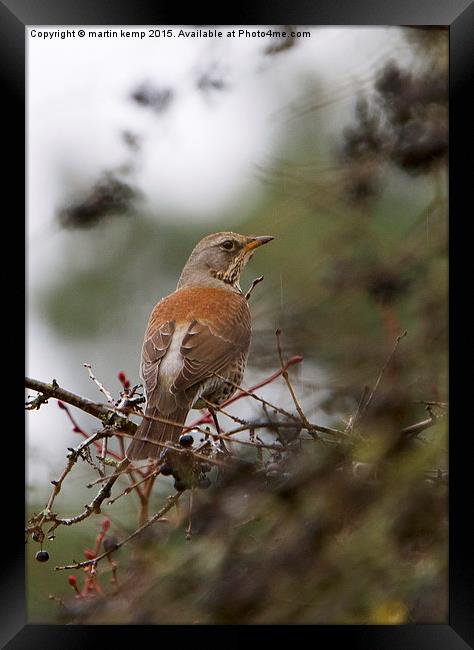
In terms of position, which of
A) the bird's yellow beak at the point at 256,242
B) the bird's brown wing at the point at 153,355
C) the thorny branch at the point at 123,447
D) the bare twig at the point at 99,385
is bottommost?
the thorny branch at the point at 123,447

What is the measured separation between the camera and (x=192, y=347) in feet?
10.1

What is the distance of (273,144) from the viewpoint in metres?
2.72

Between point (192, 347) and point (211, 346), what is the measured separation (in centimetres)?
8

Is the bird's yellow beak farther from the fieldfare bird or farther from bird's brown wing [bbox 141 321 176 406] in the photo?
bird's brown wing [bbox 141 321 176 406]

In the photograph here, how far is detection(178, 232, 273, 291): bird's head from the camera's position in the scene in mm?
2939

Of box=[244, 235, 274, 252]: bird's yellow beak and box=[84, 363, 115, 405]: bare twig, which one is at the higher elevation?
box=[244, 235, 274, 252]: bird's yellow beak

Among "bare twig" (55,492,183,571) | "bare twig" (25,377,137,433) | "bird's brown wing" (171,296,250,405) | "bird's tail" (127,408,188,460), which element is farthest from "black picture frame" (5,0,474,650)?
"bird's brown wing" (171,296,250,405)

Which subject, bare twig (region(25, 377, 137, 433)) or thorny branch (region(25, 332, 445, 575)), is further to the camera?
bare twig (region(25, 377, 137, 433))

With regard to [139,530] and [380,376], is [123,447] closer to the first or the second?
[139,530]

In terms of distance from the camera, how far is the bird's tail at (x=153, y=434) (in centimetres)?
267

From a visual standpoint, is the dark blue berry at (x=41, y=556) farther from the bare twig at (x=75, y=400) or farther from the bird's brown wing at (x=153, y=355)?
the bird's brown wing at (x=153, y=355)
